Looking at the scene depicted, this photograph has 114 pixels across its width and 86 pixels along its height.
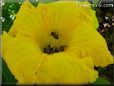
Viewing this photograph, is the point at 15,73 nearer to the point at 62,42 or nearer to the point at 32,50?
the point at 32,50

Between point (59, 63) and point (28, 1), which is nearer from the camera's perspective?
point (59, 63)

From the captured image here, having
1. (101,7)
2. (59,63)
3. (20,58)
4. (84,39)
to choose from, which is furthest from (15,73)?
(101,7)

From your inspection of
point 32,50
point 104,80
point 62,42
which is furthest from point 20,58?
point 104,80

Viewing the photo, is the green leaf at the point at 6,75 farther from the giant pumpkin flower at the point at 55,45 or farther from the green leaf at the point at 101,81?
the green leaf at the point at 101,81

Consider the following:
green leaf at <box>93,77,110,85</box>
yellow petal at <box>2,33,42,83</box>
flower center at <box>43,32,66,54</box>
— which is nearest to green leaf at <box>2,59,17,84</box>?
yellow petal at <box>2,33,42,83</box>

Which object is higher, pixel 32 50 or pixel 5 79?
pixel 32 50

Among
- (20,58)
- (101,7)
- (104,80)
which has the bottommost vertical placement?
(104,80)

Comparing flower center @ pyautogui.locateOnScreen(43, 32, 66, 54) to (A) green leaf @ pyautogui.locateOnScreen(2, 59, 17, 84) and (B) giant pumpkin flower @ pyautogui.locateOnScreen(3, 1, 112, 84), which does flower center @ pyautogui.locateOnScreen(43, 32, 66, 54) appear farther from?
(A) green leaf @ pyautogui.locateOnScreen(2, 59, 17, 84)
